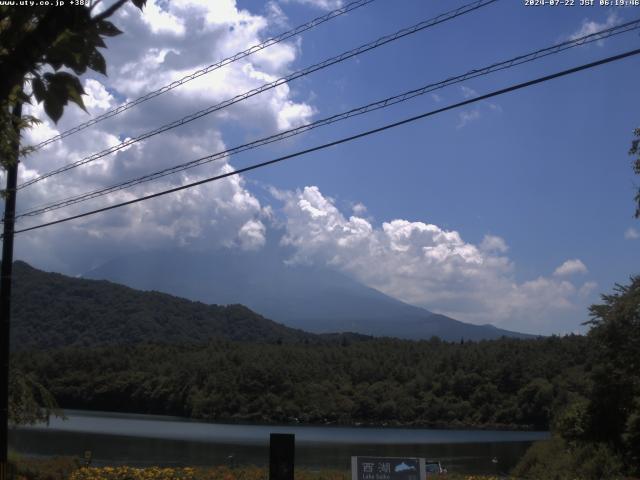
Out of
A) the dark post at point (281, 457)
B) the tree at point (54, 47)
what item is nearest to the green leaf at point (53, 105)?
the tree at point (54, 47)

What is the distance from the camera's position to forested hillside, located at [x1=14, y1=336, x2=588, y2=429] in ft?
306

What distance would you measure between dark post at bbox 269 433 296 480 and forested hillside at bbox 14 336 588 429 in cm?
8362

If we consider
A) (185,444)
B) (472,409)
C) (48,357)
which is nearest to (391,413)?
(472,409)

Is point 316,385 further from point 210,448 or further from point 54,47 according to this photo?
point 54,47

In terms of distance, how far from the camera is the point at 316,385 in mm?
→ 102875

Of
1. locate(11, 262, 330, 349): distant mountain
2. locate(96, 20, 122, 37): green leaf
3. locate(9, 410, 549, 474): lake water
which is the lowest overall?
locate(9, 410, 549, 474): lake water

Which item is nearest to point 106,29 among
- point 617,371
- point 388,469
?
point 388,469

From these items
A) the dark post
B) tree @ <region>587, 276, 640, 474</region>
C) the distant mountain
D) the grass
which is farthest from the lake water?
the distant mountain

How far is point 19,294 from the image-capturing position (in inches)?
6073

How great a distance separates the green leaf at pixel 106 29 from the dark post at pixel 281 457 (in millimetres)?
6154

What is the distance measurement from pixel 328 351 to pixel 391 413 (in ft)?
67.1

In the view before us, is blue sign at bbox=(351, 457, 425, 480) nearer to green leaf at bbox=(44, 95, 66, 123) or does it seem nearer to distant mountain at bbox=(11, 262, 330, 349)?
green leaf at bbox=(44, 95, 66, 123)

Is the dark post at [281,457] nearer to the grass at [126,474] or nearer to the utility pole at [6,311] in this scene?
the utility pole at [6,311]

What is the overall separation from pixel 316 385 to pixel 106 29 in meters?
101
